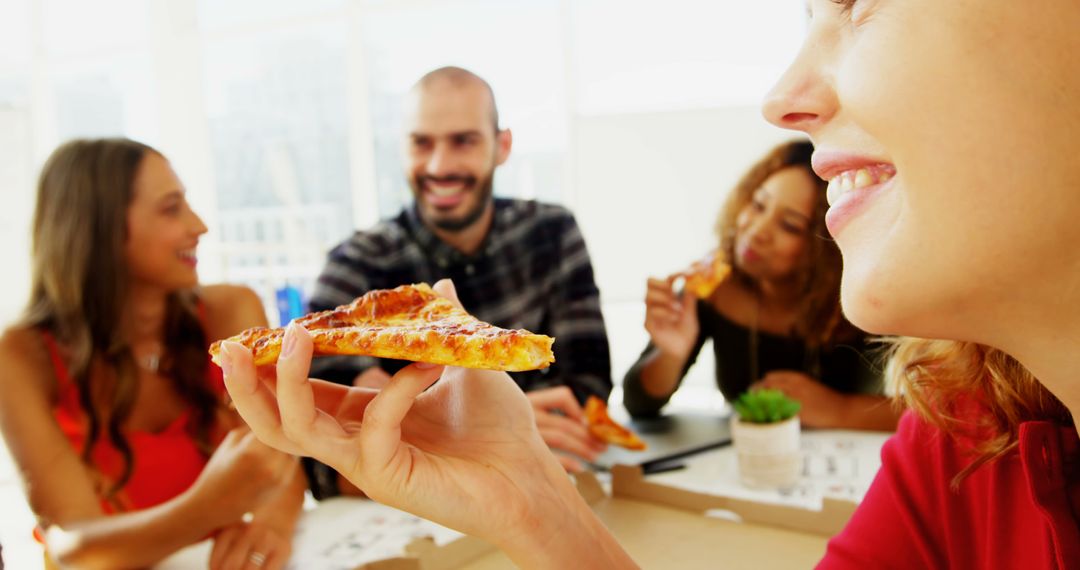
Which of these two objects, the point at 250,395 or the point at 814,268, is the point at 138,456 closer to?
the point at 250,395

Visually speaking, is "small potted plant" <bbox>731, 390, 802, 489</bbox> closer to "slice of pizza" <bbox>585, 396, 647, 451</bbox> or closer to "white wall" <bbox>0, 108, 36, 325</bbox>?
"slice of pizza" <bbox>585, 396, 647, 451</bbox>

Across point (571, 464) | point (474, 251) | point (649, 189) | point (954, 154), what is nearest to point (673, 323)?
point (474, 251)

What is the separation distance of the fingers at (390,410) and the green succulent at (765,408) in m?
0.80

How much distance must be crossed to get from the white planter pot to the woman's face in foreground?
732mm

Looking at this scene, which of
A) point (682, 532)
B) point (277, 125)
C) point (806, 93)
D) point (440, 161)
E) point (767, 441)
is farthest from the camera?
point (277, 125)

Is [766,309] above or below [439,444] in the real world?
below

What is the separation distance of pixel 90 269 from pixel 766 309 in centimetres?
175

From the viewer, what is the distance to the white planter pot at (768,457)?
1288 mm

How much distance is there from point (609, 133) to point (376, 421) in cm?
407

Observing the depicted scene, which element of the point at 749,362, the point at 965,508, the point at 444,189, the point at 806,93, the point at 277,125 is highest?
the point at 277,125

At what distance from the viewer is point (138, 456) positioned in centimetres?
150

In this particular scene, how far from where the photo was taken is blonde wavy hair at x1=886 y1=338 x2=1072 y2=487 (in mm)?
779

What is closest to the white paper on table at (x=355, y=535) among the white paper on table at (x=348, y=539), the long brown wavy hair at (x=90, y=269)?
the white paper on table at (x=348, y=539)

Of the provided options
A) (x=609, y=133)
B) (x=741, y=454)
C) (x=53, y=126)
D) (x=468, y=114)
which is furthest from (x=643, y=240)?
(x=53, y=126)
